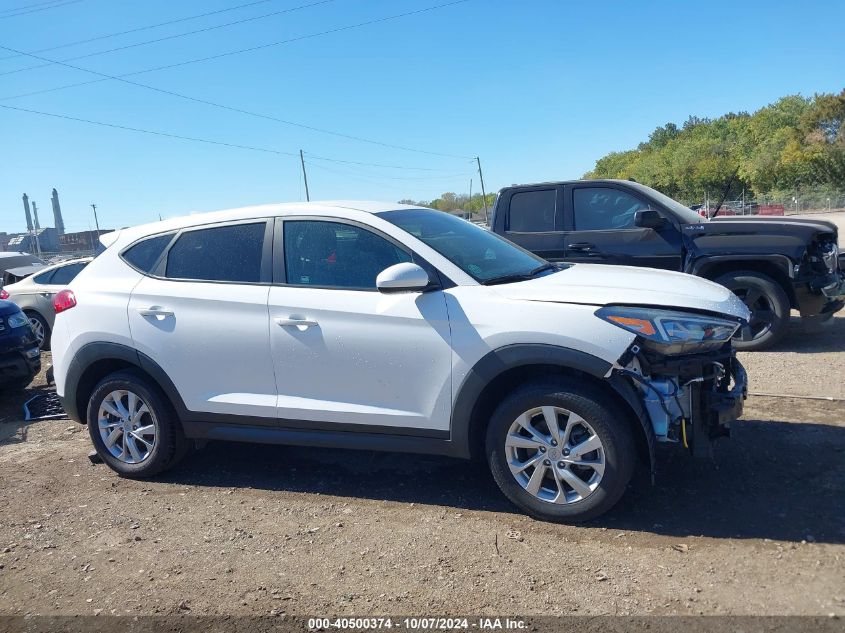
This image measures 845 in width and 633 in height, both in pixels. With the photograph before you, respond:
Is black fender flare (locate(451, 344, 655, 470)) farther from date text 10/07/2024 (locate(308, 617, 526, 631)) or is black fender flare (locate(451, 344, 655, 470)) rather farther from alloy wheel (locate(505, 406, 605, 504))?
date text 10/07/2024 (locate(308, 617, 526, 631))

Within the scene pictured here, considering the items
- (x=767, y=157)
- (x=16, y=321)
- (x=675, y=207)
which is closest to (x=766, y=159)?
(x=767, y=157)

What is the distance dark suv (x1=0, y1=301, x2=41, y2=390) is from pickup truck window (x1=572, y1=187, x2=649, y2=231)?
6.33 metres

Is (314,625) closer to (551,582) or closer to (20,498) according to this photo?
(551,582)

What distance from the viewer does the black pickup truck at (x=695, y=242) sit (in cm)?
743

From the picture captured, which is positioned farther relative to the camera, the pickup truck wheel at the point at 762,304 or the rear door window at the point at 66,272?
the rear door window at the point at 66,272

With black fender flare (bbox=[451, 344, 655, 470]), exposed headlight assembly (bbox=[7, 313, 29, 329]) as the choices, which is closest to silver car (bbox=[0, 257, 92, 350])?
exposed headlight assembly (bbox=[7, 313, 29, 329])

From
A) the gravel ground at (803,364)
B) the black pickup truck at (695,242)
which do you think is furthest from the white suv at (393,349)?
the black pickup truck at (695,242)

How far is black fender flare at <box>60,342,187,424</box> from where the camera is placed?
4.77 metres

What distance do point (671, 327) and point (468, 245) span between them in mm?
1448

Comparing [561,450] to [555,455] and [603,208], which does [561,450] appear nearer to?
[555,455]

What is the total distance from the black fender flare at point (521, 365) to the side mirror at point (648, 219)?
175 inches

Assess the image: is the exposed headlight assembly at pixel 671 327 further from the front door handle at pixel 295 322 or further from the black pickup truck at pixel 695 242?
the black pickup truck at pixel 695 242

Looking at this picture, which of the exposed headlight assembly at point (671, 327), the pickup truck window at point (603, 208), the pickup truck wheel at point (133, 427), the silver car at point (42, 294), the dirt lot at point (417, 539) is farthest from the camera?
the silver car at point (42, 294)

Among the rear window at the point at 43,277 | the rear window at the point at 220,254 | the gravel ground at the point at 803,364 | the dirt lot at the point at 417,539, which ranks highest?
the rear window at the point at 220,254
